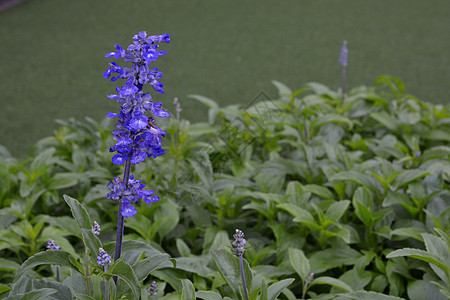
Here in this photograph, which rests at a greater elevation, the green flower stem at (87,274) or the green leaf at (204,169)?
the green leaf at (204,169)

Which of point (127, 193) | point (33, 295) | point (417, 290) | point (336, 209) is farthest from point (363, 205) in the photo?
point (33, 295)

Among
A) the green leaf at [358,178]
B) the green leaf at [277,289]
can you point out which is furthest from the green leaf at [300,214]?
the green leaf at [277,289]

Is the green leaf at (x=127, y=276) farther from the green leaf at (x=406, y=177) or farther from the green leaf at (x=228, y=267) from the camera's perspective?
the green leaf at (x=406, y=177)

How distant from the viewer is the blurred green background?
3.95 meters

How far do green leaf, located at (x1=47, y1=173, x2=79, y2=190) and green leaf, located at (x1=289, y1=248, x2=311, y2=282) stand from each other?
1012 millimetres

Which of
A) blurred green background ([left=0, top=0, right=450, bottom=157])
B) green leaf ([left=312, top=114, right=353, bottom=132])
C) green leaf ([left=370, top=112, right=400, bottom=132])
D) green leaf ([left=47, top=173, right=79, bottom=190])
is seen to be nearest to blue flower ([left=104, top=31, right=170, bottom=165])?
green leaf ([left=47, top=173, right=79, bottom=190])

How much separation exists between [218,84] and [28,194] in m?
2.32

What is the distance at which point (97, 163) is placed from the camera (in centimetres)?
241

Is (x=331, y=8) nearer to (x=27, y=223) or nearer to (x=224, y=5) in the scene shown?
(x=224, y=5)

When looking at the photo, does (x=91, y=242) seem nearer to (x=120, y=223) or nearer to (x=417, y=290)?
(x=120, y=223)

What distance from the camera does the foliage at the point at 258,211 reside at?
1468mm

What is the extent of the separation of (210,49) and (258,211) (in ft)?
9.61

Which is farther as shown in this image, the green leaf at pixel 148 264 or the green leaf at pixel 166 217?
the green leaf at pixel 166 217

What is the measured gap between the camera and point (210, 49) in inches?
188
